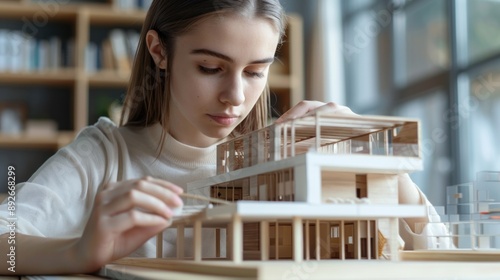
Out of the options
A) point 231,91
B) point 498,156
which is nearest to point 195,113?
point 231,91

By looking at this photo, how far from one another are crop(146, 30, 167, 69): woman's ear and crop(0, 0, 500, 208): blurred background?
2473 mm

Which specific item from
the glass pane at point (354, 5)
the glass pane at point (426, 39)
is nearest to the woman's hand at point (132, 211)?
the glass pane at point (426, 39)

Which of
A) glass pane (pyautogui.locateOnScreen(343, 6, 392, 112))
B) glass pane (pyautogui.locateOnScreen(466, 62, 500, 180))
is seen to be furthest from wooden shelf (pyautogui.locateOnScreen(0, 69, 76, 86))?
glass pane (pyautogui.locateOnScreen(466, 62, 500, 180))

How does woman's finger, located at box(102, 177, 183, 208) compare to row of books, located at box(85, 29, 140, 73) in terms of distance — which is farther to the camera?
row of books, located at box(85, 29, 140, 73)

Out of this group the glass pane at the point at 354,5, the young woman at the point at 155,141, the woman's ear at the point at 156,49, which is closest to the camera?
the young woman at the point at 155,141

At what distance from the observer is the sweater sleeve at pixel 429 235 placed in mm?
1314

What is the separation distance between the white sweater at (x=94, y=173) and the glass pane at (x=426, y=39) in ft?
8.51

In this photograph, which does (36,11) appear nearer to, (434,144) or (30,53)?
(30,53)

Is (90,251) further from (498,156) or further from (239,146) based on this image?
(498,156)

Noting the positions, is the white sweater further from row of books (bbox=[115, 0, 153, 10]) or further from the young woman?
row of books (bbox=[115, 0, 153, 10])

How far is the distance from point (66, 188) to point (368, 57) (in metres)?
3.70

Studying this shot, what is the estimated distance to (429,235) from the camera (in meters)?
1.39

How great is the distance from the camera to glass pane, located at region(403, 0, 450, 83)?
13.1 ft

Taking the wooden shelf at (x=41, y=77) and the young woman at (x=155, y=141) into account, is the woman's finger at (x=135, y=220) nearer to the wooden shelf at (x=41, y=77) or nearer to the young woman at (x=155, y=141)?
the young woman at (x=155, y=141)
